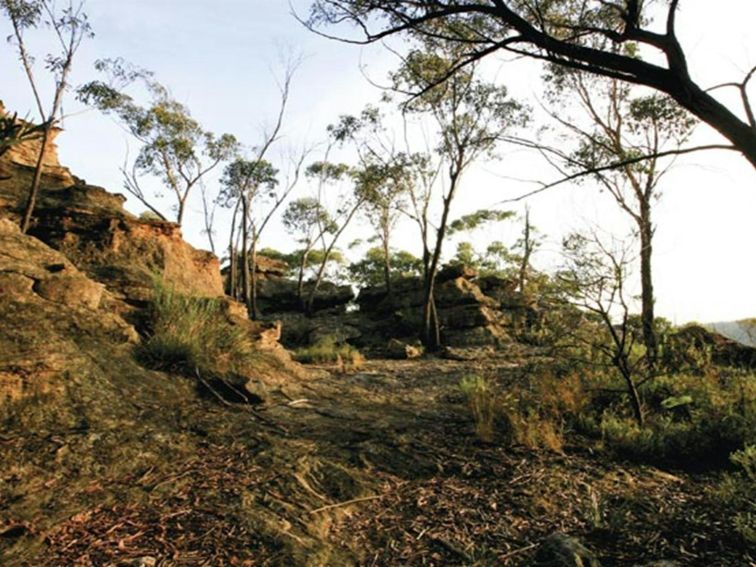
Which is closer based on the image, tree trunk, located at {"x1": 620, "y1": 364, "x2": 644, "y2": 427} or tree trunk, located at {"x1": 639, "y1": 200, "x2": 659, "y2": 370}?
tree trunk, located at {"x1": 620, "y1": 364, "x2": 644, "y2": 427}

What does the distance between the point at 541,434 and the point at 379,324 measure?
17.4 m

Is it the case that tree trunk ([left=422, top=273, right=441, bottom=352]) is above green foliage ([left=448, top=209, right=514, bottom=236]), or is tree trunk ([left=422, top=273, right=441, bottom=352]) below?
below

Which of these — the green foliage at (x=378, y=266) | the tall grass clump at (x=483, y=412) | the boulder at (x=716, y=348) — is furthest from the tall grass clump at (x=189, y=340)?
the green foliage at (x=378, y=266)

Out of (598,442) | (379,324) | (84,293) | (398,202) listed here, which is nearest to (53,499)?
(84,293)

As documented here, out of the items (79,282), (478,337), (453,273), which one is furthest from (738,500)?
(453,273)

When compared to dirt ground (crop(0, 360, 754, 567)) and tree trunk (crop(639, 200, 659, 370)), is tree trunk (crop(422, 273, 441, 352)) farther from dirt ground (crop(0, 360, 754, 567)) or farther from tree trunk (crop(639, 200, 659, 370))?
dirt ground (crop(0, 360, 754, 567))

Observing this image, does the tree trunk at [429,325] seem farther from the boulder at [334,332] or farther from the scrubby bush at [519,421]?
the scrubby bush at [519,421]

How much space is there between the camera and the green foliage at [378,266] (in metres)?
36.3

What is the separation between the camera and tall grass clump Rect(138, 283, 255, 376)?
16.5 feet

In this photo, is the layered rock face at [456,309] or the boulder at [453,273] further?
the boulder at [453,273]

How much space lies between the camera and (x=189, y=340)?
5.27 m

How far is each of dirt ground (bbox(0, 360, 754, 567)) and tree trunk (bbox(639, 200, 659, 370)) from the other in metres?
2.73

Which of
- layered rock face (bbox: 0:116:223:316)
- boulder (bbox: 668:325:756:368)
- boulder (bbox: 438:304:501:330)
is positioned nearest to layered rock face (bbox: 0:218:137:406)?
layered rock face (bbox: 0:116:223:316)

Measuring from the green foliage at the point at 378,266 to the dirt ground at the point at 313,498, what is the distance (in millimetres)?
31838
